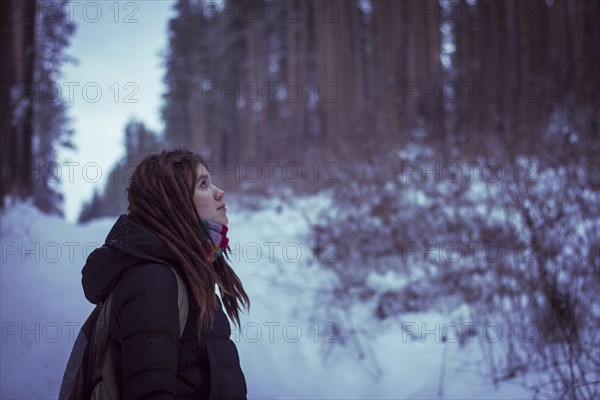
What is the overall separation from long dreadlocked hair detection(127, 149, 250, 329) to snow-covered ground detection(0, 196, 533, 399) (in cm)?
250

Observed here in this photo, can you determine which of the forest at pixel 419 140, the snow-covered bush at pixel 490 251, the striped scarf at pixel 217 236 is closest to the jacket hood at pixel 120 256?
the striped scarf at pixel 217 236

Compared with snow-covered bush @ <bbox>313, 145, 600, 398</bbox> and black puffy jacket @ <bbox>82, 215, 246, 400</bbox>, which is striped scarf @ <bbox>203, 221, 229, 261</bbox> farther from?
snow-covered bush @ <bbox>313, 145, 600, 398</bbox>

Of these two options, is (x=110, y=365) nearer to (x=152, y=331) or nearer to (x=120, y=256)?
(x=152, y=331)

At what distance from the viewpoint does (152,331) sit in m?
1.46

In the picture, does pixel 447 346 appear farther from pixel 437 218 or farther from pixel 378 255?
pixel 437 218

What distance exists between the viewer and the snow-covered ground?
3527mm

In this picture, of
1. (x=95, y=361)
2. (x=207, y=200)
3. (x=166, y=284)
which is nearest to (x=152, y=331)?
(x=166, y=284)

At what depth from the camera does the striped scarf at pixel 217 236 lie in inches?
74.6

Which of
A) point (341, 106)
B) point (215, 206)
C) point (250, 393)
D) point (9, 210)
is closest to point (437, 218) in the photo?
point (250, 393)

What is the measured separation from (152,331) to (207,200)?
66cm

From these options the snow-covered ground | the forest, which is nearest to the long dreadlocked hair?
the forest

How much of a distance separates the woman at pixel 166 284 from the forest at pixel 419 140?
94 cm

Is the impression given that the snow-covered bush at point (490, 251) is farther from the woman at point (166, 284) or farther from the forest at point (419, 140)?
the woman at point (166, 284)

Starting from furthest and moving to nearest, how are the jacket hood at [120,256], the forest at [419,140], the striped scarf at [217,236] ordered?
the forest at [419,140]
the striped scarf at [217,236]
the jacket hood at [120,256]
